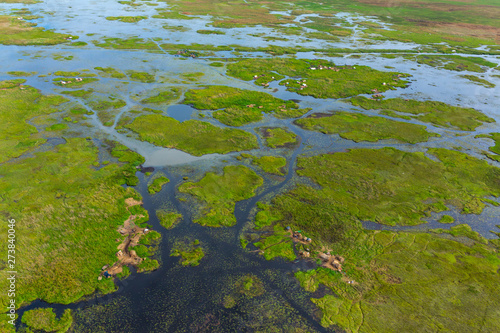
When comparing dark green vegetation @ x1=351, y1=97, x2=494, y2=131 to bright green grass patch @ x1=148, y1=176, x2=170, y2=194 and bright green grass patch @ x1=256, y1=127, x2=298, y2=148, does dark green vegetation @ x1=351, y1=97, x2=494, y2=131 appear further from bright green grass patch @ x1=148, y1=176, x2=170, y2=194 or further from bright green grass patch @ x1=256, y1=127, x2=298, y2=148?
bright green grass patch @ x1=148, y1=176, x2=170, y2=194

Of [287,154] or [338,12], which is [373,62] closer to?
[287,154]

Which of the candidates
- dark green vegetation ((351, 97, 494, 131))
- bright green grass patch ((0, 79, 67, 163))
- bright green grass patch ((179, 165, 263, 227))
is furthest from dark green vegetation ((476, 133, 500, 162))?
bright green grass patch ((0, 79, 67, 163))

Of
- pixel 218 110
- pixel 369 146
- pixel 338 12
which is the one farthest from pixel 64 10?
pixel 369 146

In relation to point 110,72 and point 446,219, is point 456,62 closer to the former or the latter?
point 446,219

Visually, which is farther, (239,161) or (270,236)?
(239,161)

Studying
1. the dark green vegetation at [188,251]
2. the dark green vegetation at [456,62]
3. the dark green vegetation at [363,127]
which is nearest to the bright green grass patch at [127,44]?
the dark green vegetation at [363,127]

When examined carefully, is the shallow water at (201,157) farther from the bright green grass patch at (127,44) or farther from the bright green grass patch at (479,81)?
the bright green grass patch at (127,44)
